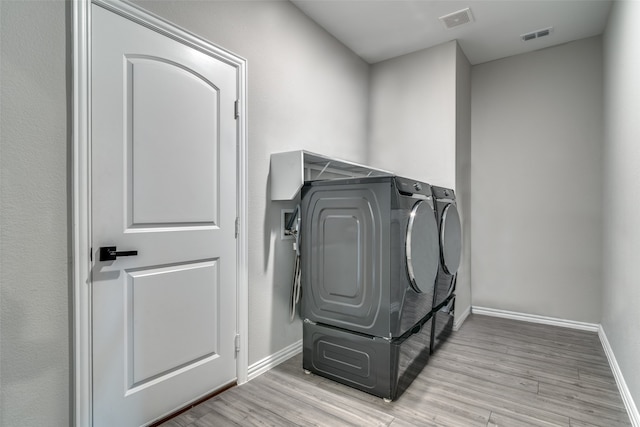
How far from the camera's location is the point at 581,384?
2.18m

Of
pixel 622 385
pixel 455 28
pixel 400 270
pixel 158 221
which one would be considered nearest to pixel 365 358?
pixel 400 270

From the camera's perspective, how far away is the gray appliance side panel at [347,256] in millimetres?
1981

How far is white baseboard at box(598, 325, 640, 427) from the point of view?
1.74 m

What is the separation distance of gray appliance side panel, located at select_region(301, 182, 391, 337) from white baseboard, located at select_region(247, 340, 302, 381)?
1.42 ft

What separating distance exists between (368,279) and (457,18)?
237cm

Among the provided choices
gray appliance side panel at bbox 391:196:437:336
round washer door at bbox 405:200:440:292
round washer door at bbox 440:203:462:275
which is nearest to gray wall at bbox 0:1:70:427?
gray appliance side panel at bbox 391:196:437:336

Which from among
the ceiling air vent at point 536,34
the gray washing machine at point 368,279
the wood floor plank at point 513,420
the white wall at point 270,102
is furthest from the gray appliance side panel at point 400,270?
the ceiling air vent at point 536,34

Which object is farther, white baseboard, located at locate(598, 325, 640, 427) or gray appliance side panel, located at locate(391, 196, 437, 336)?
gray appliance side panel, located at locate(391, 196, 437, 336)

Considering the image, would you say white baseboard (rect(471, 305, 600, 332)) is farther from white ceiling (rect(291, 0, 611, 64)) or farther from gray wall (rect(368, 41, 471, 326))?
white ceiling (rect(291, 0, 611, 64))

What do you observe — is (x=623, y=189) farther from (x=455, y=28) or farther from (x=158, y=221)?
(x=158, y=221)

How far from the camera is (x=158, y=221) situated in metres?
1.76

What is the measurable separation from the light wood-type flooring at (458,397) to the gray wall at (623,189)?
230mm

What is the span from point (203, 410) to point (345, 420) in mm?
801

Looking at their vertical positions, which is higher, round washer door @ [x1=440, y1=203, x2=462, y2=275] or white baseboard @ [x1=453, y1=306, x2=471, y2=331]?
round washer door @ [x1=440, y1=203, x2=462, y2=275]
